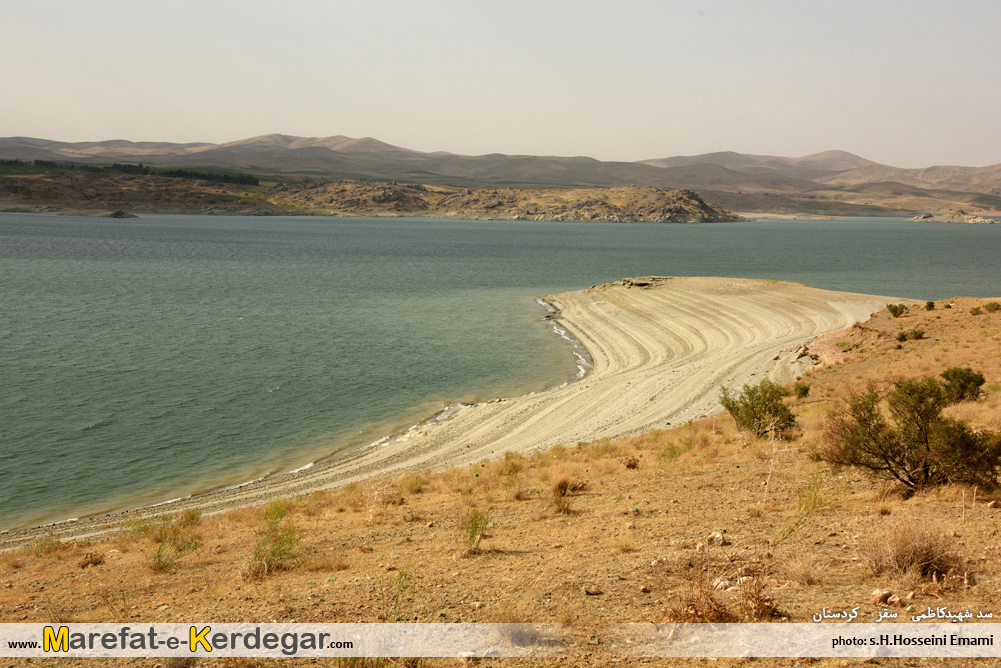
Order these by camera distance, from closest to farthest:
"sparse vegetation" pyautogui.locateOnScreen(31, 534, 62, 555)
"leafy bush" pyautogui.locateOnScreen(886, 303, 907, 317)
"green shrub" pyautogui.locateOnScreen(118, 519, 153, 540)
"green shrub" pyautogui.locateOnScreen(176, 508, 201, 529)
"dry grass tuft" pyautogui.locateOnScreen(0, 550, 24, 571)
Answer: "dry grass tuft" pyautogui.locateOnScreen(0, 550, 24, 571), "sparse vegetation" pyautogui.locateOnScreen(31, 534, 62, 555), "green shrub" pyautogui.locateOnScreen(118, 519, 153, 540), "green shrub" pyautogui.locateOnScreen(176, 508, 201, 529), "leafy bush" pyautogui.locateOnScreen(886, 303, 907, 317)

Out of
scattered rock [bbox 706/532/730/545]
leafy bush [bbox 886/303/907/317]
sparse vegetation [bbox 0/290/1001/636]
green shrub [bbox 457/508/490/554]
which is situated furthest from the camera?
leafy bush [bbox 886/303/907/317]

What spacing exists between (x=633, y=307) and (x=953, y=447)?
39690 millimetres

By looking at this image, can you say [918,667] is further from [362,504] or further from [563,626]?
[362,504]

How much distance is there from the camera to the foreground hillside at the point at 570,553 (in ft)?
21.1

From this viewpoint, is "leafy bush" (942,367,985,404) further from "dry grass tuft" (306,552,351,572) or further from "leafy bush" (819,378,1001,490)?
"dry grass tuft" (306,552,351,572)

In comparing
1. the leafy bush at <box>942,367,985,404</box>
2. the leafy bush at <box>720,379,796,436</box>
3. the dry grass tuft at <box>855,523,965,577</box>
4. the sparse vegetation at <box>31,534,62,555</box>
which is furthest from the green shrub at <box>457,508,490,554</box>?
the leafy bush at <box>942,367,985,404</box>

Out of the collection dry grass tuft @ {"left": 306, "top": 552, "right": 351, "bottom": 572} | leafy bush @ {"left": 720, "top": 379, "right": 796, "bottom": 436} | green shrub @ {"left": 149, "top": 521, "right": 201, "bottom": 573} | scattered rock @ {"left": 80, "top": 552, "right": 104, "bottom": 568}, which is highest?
leafy bush @ {"left": 720, "top": 379, "right": 796, "bottom": 436}

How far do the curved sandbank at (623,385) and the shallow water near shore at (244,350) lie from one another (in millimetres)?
1771

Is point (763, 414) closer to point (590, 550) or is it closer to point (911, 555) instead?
point (590, 550)

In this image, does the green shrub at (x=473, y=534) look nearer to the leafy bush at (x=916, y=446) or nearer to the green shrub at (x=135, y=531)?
the leafy bush at (x=916, y=446)

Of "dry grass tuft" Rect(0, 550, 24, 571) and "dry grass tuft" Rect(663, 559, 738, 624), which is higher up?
"dry grass tuft" Rect(663, 559, 738, 624)

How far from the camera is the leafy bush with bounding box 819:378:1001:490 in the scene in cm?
940

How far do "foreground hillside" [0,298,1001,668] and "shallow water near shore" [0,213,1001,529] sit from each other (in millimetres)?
6636

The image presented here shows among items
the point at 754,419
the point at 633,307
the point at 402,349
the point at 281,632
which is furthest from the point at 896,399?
the point at 633,307
